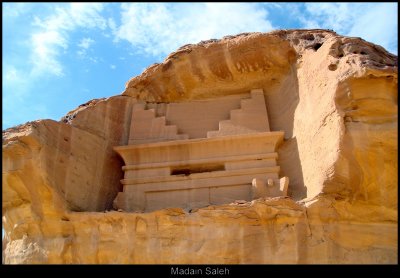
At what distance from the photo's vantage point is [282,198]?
22.9 feet

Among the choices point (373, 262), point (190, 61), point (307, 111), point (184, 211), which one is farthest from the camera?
point (190, 61)

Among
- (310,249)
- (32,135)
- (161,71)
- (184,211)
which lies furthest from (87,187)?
(310,249)

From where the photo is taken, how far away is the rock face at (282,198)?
6.82 m

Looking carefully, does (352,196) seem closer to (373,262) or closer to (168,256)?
(373,262)

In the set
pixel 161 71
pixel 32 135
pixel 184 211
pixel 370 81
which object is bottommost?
pixel 184 211

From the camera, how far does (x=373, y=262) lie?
21.8ft

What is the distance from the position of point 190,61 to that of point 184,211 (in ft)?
9.41

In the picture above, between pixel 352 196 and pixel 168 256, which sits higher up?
pixel 352 196

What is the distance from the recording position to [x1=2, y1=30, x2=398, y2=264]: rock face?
682 cm

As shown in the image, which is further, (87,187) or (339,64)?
(87,187)

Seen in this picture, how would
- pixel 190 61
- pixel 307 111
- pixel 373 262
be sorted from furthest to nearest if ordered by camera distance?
pixel 190 61 → pixel 307 111 → pixel 373 262
